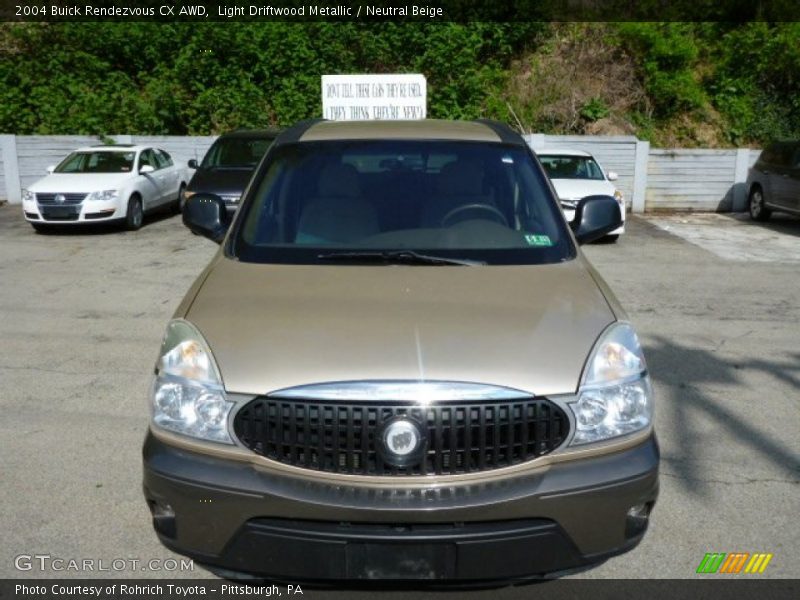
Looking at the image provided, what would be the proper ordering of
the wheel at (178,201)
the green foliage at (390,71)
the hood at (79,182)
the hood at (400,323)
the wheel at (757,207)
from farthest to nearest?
the green foliage at (390,71) → the wheel at (178,201) → the wheel at (757,207) → the hood at (79,182) → the hood at (400,323)

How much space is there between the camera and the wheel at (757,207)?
16.1 metres

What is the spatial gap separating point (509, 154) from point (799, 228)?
43.7 feet

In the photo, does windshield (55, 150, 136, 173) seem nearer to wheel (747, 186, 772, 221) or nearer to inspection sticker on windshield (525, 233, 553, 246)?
wheel (747, 186, 772, 221)

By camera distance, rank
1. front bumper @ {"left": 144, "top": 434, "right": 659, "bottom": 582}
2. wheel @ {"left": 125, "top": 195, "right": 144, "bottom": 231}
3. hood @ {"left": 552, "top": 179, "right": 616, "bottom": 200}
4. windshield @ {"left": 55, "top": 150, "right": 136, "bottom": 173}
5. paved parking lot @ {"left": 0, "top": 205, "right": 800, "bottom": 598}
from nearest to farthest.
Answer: front bumper @ {"left": 144, "top": 434, "right": 659, "bottom": 582} < paved parking lot @ {"left": 0, "top": 205, "right": 800, "bottom": 598} < hood @ {"left": 552, "top": 179, "right": 616, "bottom": 200} < wheel @ {"left": 125, "top": 195, "right": 144, "bottom": 231} < windshield @ {"left": 55, "top": 150, "right": 136, "bottom": 173}

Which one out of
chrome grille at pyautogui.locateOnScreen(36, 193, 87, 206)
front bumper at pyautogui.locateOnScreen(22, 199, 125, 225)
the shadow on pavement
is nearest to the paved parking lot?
the shadow on pavement

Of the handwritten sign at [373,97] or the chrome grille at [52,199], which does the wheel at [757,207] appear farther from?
the chrome grille at [52,199]

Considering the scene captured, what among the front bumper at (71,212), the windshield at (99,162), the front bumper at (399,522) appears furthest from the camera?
the windshield at (99,162)

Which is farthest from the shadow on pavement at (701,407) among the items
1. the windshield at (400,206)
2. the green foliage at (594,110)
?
the green foliage at (594,110)

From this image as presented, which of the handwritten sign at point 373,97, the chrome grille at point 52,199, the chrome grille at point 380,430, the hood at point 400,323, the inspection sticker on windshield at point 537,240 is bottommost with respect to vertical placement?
the chrome grille at point 52,199

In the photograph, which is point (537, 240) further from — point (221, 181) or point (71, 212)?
point (71, 212)

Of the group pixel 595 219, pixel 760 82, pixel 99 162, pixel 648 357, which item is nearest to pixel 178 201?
pixel 99 162

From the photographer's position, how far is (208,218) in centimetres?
453

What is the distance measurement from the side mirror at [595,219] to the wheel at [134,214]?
11.5 metres

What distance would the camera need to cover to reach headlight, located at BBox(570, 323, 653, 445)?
2863mm
